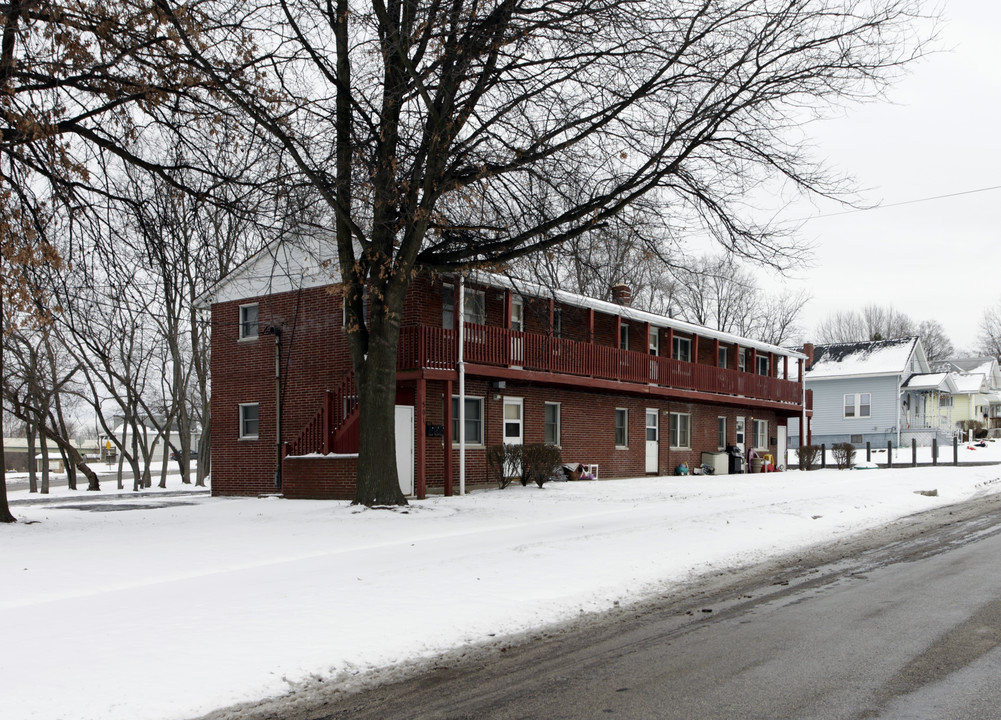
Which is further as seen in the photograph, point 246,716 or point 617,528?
point 617,528

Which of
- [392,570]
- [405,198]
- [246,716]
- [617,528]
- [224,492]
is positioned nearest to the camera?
[246,716]

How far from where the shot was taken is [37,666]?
19.5 feet

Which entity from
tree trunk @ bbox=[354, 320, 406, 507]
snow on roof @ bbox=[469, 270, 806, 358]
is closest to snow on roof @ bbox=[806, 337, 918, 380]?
snow on roof @ bbox=[469, 270, 806, 358]

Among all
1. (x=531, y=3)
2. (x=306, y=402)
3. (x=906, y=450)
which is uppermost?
(x=531, y=3)

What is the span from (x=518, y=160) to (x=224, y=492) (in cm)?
1521

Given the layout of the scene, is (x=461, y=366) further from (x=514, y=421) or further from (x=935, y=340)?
(x=935, y=340)

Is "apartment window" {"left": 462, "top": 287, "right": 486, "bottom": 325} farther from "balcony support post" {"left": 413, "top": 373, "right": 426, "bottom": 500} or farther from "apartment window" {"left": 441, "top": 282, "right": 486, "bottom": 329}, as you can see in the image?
"balcony support post" {"left": 413, "top": 373, "right": 426, "bottom": 500}

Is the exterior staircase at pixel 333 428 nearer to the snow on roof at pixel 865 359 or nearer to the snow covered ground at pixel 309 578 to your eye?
the snow covered ground at pixel 309 578

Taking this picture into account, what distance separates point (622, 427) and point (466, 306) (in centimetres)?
804

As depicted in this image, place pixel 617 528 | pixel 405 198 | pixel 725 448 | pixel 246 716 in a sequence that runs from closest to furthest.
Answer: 1. pixel 246 716
2. pixel 617 528
3. pixel 405 198
4. pixel 725 448

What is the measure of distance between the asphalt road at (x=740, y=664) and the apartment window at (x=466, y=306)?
47.5 ft

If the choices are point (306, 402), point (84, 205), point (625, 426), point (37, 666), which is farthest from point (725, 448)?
point (37, 666)

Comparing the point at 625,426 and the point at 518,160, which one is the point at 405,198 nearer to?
the point at 518,160

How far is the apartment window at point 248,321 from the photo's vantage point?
24.8 meters
